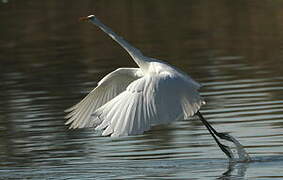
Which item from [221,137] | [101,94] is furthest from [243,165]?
[101,94]

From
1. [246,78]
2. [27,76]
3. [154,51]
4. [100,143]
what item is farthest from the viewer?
[154,51]

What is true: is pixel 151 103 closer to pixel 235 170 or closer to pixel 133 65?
pixel 235 170

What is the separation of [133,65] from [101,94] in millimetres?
7938

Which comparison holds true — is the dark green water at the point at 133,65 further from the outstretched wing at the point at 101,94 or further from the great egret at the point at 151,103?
the great egret at the point at 151,103

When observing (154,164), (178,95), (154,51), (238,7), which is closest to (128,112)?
(178,95)

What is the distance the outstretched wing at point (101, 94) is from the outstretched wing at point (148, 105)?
4.44 feet

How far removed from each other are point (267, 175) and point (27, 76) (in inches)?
403

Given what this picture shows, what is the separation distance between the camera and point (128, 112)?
34.9 feet

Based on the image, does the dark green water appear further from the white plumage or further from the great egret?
the white plumage

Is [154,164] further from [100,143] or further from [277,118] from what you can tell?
[277,118]

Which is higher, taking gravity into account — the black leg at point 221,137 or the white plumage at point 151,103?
the white plumage at point 151,103

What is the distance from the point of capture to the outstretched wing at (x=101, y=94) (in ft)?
41.6

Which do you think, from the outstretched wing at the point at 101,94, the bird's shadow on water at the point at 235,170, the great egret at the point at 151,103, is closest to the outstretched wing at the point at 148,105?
the great egret at the point at 151,103

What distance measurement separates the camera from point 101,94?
13.1m
